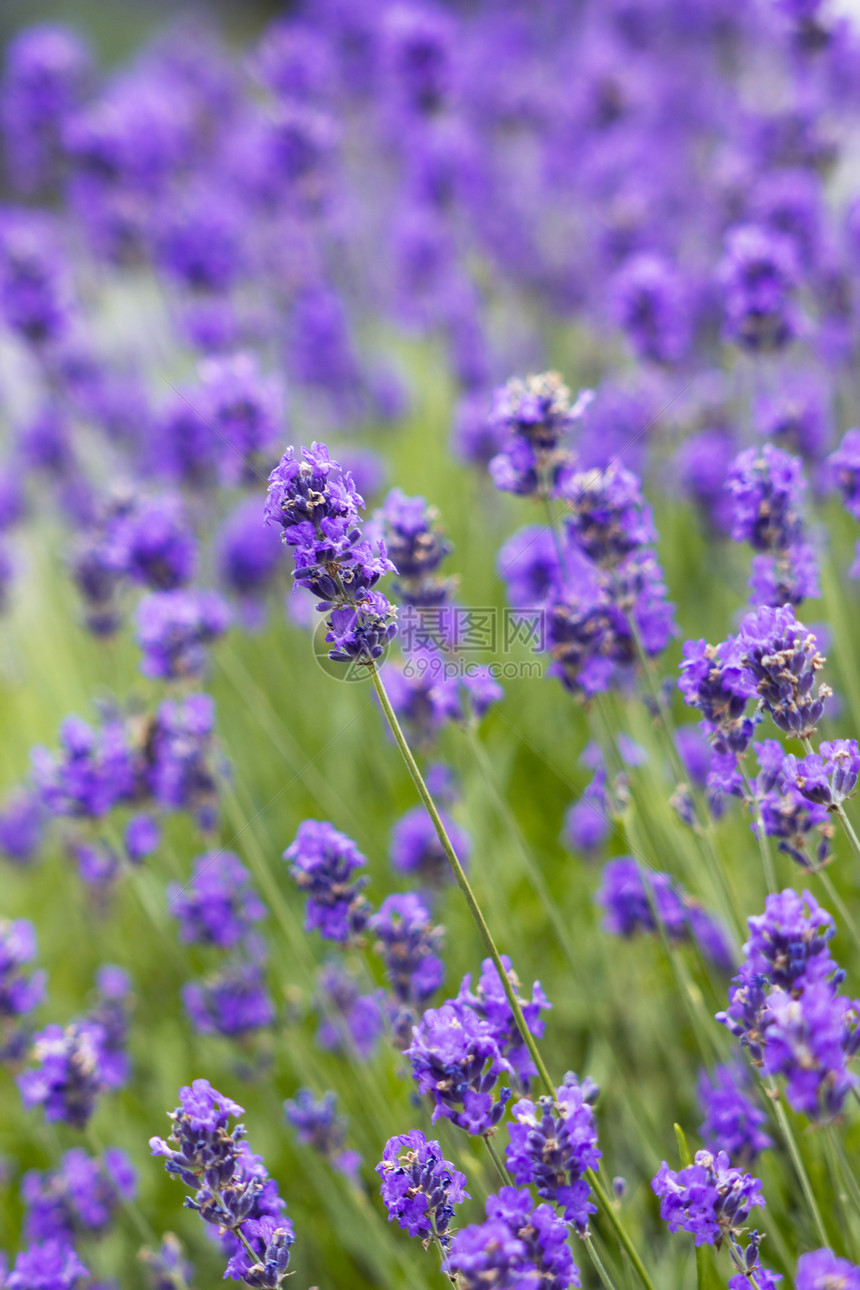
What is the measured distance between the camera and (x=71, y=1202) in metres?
2.31

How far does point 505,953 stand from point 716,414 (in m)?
2.59

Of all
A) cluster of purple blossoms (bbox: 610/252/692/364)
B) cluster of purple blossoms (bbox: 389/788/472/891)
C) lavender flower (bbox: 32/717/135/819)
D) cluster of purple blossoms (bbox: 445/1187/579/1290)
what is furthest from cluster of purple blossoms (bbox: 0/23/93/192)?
cluster of purple blossoms (bbox: 445/1187/579/1290)

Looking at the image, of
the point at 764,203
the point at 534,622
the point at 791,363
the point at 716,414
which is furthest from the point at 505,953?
the point at 791,363

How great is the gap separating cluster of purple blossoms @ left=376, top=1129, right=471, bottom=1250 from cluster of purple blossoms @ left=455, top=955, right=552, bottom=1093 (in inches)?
8.0

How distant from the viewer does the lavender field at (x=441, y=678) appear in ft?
5.19

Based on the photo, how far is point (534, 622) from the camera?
2.41 m

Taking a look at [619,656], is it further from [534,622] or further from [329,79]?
[329,79]

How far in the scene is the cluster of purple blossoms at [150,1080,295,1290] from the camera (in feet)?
4.89

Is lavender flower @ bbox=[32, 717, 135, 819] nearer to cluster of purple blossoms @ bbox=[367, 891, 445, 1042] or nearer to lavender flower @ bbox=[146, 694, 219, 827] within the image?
lavender flower @ bbox=[146, 694, 219, 827]

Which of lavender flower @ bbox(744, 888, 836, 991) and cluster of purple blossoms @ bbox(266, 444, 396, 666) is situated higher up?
cluster of purple blossoms @ bbox(266, 444, 396, 666)

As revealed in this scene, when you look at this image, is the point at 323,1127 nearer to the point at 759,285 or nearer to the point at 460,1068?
the point at 460,1068

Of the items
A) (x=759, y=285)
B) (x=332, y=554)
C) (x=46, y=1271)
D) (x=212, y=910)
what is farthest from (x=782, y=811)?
(x=759, y=285)

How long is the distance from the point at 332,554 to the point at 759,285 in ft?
6.62

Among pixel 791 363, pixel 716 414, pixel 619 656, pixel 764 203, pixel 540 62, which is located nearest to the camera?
pixel 619 656
